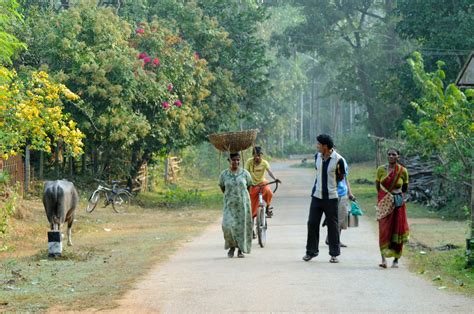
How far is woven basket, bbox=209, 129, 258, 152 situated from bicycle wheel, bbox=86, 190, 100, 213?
981 centimetres

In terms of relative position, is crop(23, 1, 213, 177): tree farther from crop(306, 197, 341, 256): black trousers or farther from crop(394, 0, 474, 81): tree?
crop(306, 197, 341, 256): black trousers

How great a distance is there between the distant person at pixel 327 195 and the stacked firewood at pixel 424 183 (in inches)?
522

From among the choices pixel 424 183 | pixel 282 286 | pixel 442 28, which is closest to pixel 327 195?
pixel 282 286

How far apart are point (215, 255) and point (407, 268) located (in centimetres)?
331

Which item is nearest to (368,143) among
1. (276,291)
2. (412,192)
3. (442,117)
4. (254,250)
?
(412,192)

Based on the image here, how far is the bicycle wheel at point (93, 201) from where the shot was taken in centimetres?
2598

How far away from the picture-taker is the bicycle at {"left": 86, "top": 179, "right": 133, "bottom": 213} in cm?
2631

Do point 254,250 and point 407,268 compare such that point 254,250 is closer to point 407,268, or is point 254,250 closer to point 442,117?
point 407,268

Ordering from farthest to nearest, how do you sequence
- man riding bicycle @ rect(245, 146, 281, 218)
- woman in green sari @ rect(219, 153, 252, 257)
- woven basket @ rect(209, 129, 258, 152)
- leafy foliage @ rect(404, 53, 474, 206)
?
leafy foliage @ rect(404, 53, 474, 206) → man riding bicycle @ rect(245, 146, 281, 218) → woven basket @ rect(209, 129, 258, 152) → woman in green sari @ rect(219, 153, 252, 257)

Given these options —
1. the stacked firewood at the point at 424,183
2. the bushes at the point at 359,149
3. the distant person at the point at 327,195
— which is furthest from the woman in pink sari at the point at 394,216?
the bushes at the point at 359,149

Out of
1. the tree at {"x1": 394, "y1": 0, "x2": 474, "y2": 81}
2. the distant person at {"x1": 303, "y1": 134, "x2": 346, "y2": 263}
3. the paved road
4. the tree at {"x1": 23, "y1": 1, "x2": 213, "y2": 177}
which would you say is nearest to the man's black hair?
the distant person at {"x1": 303, "y1": 134, "x2": 346, "y2": 263}

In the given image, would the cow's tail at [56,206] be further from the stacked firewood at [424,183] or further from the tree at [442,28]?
the tree at [442,28]

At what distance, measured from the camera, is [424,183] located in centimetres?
2959

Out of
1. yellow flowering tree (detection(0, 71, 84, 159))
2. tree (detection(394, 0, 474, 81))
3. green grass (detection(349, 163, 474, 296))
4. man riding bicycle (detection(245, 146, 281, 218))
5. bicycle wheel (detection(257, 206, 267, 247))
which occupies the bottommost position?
green grass (detection(349, 163, 474, 296))
